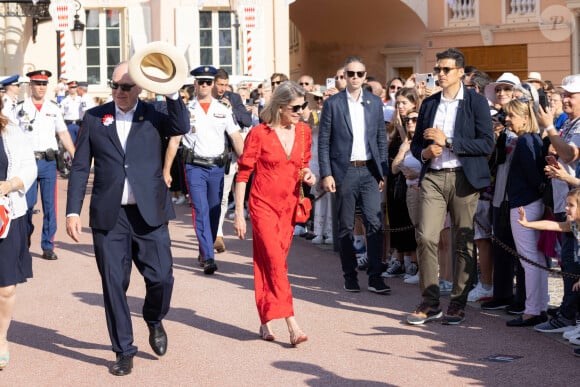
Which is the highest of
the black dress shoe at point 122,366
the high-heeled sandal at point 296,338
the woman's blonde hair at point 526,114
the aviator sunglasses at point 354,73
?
the aviator sunglasses at point 354,73

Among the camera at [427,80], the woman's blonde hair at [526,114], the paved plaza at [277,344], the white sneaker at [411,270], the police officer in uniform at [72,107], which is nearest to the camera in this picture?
the paved plaza at [277,344]

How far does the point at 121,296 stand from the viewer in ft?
27.0

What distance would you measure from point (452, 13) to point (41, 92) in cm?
2054

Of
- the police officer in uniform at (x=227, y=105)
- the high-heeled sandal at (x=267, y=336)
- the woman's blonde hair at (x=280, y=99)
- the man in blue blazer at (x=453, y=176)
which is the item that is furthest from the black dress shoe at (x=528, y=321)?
the police officer in uniform at (x=227, y=105)

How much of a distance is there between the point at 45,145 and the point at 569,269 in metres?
6.90

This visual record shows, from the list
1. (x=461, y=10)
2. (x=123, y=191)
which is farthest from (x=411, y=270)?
(x=461, y=10)

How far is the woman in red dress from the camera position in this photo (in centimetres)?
892

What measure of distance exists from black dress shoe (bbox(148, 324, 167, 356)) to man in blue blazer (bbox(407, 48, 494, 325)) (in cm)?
206

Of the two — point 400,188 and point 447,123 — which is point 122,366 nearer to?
point 447,123

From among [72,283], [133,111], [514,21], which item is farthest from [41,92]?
[514,21]

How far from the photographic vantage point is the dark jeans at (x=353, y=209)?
11133mm

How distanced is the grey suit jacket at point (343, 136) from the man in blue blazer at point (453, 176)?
1.44 meters

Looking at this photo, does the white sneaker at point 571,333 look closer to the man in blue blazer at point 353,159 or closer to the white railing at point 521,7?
the man in blue blazer at point 353,159

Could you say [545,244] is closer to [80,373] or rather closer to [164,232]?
[164,232]
